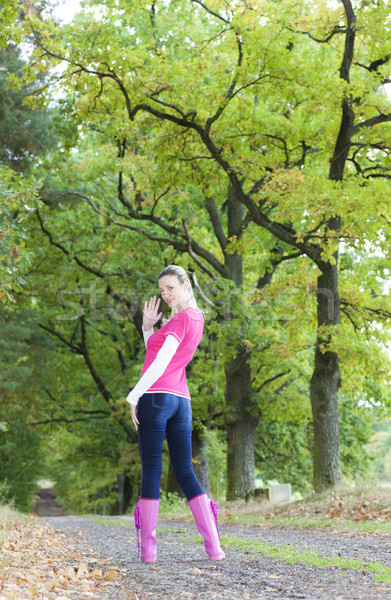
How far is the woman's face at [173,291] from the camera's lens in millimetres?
→ 4676

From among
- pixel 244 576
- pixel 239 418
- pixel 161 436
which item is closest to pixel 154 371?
pixel 161 436

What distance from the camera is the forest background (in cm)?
1099

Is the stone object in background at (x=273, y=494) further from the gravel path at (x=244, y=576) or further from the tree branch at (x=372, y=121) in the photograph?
the tree branch at (x=372, y=121)

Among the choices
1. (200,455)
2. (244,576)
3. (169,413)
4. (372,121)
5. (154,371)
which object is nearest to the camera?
(244,576)

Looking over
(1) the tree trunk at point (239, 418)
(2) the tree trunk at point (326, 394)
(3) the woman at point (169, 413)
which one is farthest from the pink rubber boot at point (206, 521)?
(1) the tree trunk at point (239, 418)

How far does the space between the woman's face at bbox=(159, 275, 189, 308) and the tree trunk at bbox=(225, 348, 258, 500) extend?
32.4 ft

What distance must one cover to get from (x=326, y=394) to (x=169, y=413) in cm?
751

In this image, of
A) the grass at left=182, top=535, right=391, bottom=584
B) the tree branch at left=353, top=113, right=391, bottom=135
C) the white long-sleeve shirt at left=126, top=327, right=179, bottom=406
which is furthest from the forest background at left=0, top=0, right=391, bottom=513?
the grass at left=182, top=535, right=391, bottom=584

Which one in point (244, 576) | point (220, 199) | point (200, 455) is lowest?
point (244, 576)

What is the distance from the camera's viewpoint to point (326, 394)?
37.5 ft

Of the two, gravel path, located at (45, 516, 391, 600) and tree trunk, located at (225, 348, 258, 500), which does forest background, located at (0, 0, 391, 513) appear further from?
gravel path, located at (45, 516, 391, 600)

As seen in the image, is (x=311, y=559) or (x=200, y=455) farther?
(x=200, y=455)

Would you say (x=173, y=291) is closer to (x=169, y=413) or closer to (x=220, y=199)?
(x=169, y=413)

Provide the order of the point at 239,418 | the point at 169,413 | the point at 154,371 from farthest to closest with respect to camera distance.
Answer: the point at 239,418 → the point at 169,413 → the point at 154,371
